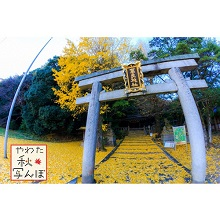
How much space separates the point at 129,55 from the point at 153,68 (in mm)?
1556

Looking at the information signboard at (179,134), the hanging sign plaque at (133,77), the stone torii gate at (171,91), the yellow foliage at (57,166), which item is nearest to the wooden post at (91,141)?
the stone torii gate at (171,91)

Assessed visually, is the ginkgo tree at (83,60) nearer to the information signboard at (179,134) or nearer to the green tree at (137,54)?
the green tree at (137,54)

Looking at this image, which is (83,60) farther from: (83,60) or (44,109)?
(44,109)

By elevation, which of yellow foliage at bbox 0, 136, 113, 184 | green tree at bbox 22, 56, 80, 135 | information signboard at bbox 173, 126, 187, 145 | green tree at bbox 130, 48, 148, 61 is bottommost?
yellow foliage at bbox 0, 136, 113, 184

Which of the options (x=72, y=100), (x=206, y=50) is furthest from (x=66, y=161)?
(x=206, y=50)

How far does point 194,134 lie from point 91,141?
1806 mm

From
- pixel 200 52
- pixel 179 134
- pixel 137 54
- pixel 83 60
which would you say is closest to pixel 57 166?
pixel 83 60

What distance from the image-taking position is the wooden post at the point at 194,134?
2.58m

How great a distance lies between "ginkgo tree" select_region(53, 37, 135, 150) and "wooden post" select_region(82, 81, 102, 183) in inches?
61.7

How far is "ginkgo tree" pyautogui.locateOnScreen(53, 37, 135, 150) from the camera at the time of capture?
423cm

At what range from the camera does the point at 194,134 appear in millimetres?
2648

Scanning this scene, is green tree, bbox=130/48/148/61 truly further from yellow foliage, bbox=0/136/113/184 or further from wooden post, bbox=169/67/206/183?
yellow foliage, bbox=0/136/113/184

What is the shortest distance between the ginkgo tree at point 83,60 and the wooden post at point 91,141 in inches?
61.7

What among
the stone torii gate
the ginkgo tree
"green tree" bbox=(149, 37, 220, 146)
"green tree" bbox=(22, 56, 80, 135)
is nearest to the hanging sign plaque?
the stone torii gate
